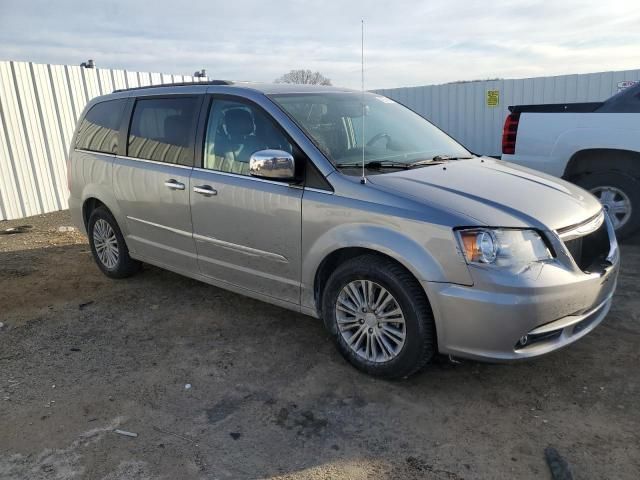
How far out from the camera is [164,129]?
4.50 meters

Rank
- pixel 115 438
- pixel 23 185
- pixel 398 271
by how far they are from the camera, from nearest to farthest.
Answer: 1. pixel 115 438
2. pixel 398 271
3. pixel 23 185

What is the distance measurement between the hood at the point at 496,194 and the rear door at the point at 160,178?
176 cm

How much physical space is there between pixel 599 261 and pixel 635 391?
0.79 m

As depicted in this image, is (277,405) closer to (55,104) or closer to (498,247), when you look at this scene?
(498,247)

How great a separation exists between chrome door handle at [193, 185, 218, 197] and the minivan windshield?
81 cm

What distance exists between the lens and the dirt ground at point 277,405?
2.61m

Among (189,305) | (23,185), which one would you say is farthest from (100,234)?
(23,185)

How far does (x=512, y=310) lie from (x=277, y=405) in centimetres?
146

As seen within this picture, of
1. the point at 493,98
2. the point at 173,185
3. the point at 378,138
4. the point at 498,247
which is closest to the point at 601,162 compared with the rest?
the point at 378,138

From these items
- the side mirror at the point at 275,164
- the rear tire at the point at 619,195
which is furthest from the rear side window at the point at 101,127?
the rear tire at the point at 619,195

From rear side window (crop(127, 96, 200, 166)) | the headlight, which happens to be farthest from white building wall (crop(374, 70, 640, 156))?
the headlight

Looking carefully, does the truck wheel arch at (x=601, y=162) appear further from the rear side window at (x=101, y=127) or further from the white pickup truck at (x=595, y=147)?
the rear side window at (x=101, y=127)

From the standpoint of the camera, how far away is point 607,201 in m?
5.86

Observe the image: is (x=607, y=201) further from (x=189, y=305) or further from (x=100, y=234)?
(x=100, y=234)
